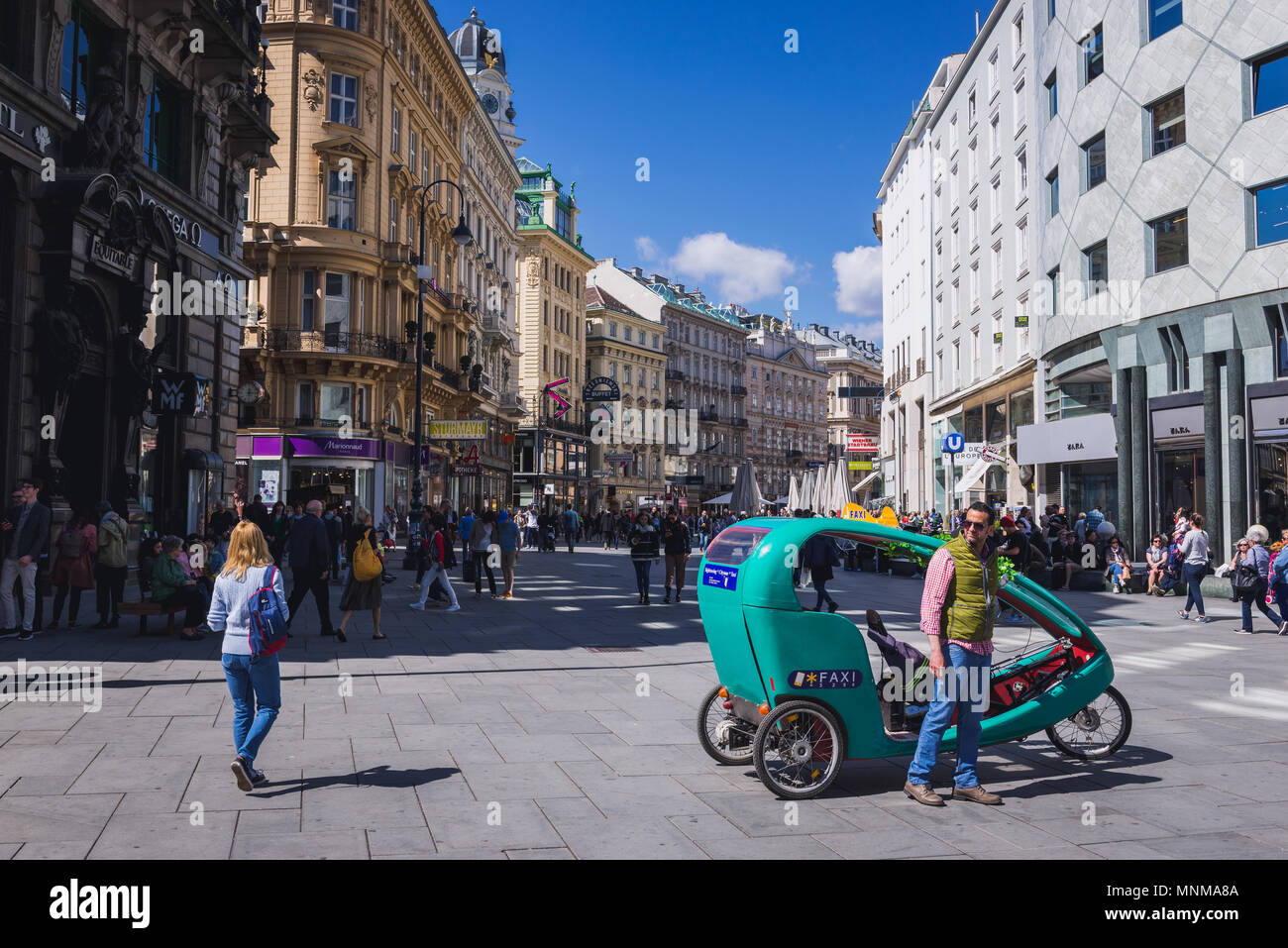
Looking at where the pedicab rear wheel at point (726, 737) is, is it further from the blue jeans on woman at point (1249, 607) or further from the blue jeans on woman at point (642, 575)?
the blue jeans on woman at point (642, 575)

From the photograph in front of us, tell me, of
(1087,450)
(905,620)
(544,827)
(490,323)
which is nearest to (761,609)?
(544,827)

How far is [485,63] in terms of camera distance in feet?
233

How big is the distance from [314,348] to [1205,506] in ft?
92.4

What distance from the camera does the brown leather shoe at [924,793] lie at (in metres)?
6.13

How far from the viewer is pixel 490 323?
58000 mm

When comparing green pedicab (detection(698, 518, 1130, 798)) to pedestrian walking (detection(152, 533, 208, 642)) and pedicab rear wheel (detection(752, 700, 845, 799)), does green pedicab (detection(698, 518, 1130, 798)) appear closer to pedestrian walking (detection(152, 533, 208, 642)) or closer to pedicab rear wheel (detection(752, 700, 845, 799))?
pedicab rear wheel (detection(752, 700, 845, 799))

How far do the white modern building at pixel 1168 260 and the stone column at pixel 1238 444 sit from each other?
37 millimetres

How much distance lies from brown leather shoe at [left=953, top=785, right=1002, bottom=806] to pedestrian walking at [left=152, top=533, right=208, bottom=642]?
9.91 metres

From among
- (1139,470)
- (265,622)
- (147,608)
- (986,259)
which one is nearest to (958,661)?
(265,622)

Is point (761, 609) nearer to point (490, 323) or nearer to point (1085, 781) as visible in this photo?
point (1085, 781)

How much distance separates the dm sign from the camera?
7319 centimetres

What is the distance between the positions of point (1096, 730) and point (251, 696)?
19.0 ft

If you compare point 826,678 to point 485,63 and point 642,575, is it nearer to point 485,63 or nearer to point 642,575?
point 642,575

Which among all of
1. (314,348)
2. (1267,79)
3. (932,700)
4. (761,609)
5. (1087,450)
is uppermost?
(1267,79)
